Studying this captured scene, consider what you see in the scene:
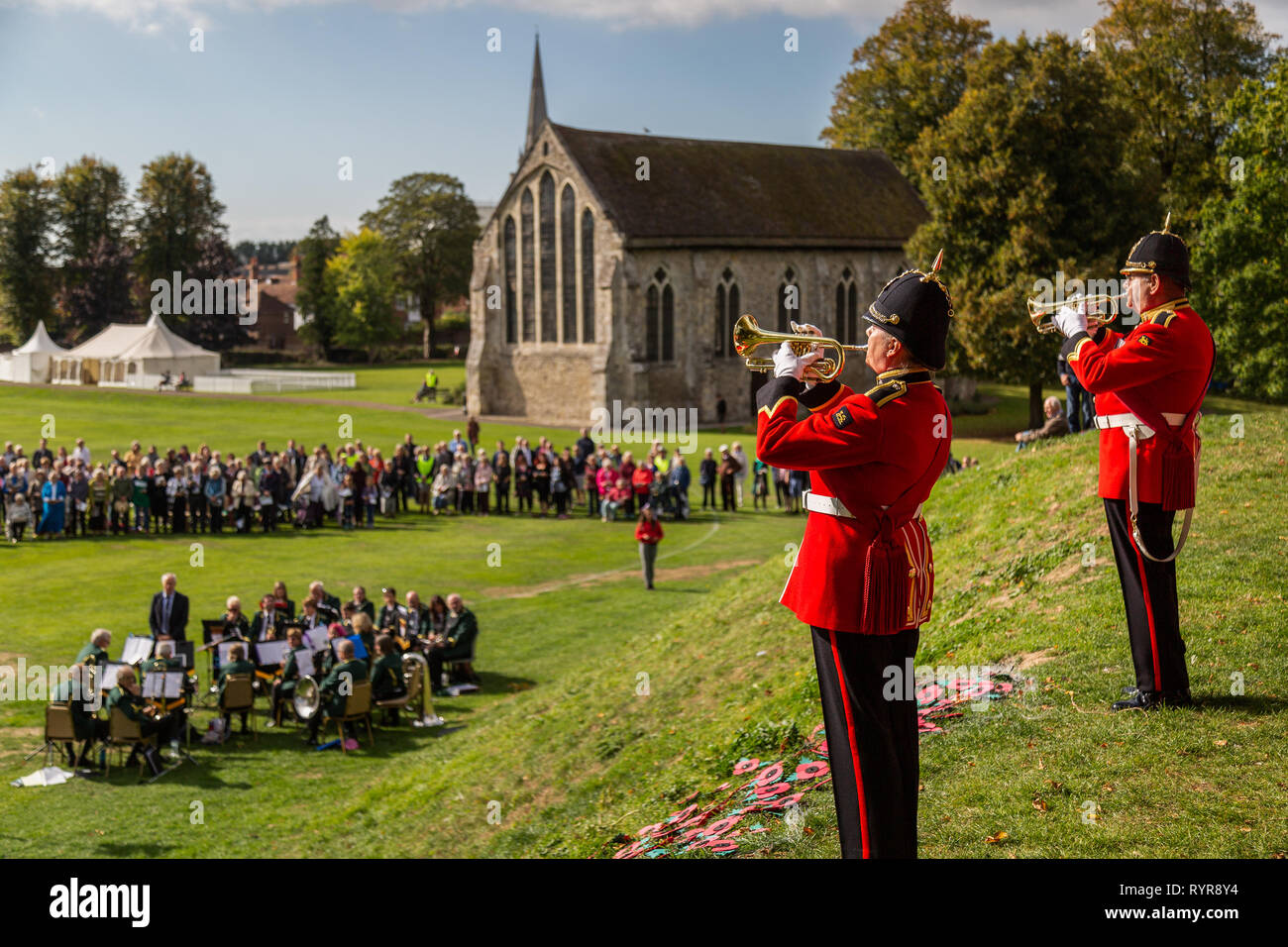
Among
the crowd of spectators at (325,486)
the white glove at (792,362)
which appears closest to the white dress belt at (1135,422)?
the white glove at (792,362)

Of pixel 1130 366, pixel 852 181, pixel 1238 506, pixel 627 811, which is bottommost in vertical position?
pixel 627 811

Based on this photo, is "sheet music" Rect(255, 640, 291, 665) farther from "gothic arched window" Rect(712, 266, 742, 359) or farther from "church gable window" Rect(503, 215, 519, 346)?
"church gable window" Rect(503, 215, 519, 346)

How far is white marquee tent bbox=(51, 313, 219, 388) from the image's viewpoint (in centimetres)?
4422

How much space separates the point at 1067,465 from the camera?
15.7 m

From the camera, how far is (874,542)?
5898mm

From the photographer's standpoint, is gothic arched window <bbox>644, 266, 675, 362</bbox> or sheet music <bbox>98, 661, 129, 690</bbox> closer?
sheet music <bbox>98, 661, 129, 690</bbox>

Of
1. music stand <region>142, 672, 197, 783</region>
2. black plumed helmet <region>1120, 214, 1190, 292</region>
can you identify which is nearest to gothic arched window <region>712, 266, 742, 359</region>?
music stand <region>142, 672, 197, 783</region>

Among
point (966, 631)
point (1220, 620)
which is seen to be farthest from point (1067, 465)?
point (1220, 620)

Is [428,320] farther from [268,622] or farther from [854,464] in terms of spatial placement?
[854,464]

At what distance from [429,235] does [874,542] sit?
105m

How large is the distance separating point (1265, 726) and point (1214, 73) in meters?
54.5

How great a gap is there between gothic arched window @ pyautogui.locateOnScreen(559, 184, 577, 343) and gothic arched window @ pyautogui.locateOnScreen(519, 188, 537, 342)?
76.6 inches
